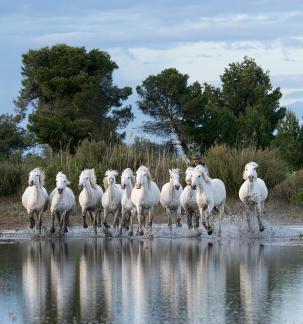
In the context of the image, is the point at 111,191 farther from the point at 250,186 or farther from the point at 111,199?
the point at 250,186

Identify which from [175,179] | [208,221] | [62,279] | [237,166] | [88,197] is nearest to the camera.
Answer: [62,279]

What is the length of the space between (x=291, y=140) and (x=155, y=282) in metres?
33.6

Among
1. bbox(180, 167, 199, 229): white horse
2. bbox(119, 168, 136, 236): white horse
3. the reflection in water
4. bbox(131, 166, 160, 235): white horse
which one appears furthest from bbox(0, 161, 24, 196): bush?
the reflection in water

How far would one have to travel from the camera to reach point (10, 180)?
36469 mm

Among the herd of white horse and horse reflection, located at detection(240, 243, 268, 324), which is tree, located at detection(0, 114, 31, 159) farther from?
horse reflection, located at detection(240, 243, 268, 324)

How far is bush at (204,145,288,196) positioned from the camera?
34.8 meters

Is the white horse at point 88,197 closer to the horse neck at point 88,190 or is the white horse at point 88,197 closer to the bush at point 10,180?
the horse neck at point 88,190

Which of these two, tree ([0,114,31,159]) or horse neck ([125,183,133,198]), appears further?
tree ([0,114,31,159])

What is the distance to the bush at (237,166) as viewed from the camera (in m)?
34.8

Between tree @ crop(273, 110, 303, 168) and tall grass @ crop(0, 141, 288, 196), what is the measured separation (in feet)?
35.6

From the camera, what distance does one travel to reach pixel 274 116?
197 ft

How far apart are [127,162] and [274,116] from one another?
2566cm

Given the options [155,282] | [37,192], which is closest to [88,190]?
[37,192]

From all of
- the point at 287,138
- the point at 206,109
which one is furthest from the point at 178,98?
the point at 287,138
